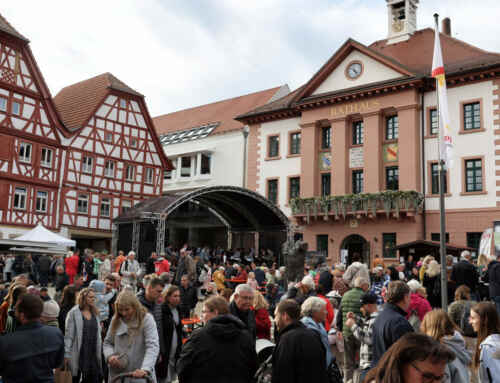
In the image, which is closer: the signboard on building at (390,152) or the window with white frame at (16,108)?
the signboard on building at (390,152)

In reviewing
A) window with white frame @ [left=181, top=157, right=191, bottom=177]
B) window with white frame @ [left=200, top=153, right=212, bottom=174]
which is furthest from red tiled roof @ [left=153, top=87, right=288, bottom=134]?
window with white frame @ [left=181, top=157, right=191, bottom=177]

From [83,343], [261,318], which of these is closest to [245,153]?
[261,318]

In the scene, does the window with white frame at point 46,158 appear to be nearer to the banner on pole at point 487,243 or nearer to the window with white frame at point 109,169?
the window with white frame at point 109,169

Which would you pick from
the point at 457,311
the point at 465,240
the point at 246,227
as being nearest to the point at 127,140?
the point at 246,227

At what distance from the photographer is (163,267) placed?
18609 mm

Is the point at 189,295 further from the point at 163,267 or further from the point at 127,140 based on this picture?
the point at 127,140

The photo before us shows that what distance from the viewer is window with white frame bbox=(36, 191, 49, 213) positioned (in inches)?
1300

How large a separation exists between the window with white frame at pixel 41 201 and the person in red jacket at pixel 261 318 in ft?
93.5

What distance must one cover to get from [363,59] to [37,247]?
67.0 ft

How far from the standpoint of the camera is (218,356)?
172 inches

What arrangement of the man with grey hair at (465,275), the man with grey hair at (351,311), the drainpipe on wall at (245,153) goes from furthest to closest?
the drainpipe on wall at (245,153), the man with grey hair at (465,275), the man with grey hair at (351,311)

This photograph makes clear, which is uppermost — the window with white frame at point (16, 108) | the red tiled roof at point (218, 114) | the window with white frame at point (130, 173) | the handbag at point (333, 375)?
the red tiled roof at point (218, 114)

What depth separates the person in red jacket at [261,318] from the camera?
7367mm

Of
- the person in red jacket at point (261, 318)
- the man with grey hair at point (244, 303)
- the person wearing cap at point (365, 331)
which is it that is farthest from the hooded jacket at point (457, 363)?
the person in red jacket at point (261, 318)
